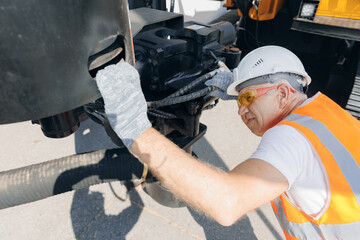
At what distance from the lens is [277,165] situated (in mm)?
938

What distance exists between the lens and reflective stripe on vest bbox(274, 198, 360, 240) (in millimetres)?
1084

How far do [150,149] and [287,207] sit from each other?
865mm

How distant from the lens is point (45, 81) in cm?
75

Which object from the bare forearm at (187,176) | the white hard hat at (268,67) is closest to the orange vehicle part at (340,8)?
the white hard hat at (268,67)

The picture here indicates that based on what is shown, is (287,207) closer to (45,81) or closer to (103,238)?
(45,81)

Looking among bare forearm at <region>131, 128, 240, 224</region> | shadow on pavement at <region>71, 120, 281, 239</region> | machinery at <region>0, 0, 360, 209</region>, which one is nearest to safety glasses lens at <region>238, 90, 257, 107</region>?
machinery at <region>0, 0, 360, 209</region>

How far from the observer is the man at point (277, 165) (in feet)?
3.04

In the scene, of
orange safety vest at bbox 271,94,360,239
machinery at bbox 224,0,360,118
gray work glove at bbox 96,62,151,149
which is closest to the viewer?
gray work glove at bbox 96,62,151,149

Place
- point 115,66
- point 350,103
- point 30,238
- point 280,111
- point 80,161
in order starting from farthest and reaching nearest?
point 350,103, point 30,238, point 80,161, point 280,111, point 115,66

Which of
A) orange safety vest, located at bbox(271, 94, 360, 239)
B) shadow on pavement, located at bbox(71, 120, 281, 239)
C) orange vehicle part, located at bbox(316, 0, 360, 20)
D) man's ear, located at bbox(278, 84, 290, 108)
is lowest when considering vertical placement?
shadow on pavement, located at bbox(71, 120, 281, 239)

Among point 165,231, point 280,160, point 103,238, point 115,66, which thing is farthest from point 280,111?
point 103,238

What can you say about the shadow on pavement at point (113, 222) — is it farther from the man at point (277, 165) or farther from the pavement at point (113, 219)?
the man at point (277, 165)

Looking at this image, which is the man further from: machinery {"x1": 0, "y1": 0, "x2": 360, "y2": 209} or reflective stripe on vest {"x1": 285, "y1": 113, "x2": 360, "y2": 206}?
machinery {"x1": 0, "y1": 0, "x2": 360, "y2": 209}

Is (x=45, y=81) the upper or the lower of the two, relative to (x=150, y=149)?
upper
